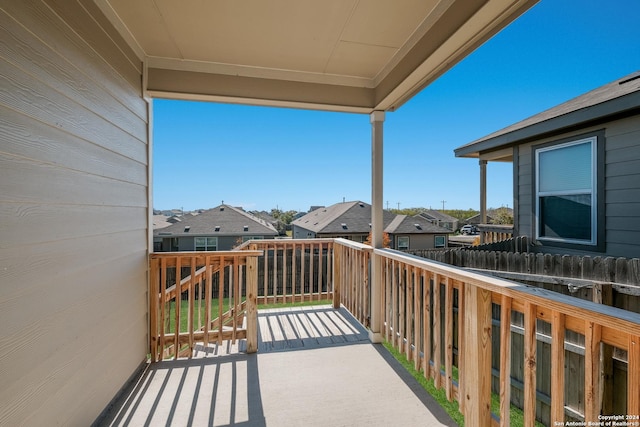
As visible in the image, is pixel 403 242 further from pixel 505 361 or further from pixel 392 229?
pixel 505 361

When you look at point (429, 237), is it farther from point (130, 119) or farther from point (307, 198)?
point (307, 198)

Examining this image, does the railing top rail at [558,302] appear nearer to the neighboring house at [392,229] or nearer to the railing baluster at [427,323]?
the railing baluster at [427,323]

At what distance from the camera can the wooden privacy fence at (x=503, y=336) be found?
995 mm

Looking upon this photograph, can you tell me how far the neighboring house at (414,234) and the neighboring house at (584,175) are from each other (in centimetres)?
945

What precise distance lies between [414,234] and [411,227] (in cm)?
39

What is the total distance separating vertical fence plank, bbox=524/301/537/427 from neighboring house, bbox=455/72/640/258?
9.51ft

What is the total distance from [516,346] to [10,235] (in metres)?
3.23

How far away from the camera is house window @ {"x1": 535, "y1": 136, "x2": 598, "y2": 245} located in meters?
3.50

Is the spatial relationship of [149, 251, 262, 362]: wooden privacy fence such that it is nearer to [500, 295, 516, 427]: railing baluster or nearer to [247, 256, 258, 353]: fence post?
[247, 256, 258, 353]: fence post

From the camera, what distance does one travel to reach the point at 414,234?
47.3 ft

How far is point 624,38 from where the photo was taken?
3.56 meters

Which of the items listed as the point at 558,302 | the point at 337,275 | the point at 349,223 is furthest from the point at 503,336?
the point at 349,223

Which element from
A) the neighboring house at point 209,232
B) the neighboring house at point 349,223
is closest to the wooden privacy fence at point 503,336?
the neighboring house at point 209,232

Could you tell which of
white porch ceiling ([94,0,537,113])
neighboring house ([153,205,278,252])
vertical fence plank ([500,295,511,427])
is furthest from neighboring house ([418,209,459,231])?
vertical fence plank ([500,295,511,427])
